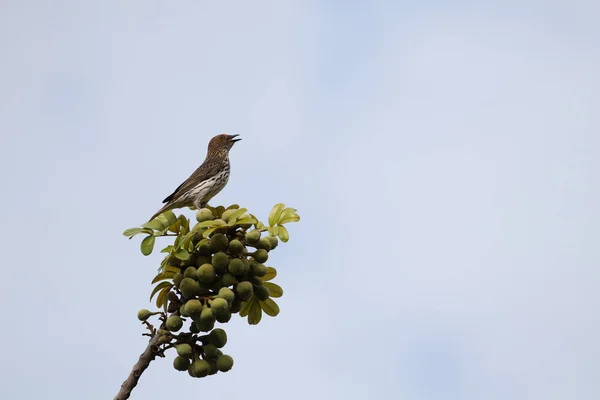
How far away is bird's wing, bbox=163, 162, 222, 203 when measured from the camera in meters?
11.0

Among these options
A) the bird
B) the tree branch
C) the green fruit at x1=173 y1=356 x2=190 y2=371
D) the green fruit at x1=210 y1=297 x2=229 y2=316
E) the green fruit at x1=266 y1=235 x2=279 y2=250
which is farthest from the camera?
the bird

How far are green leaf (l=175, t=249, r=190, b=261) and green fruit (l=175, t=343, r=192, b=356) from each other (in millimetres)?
540

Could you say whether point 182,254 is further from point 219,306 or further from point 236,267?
point 219,306

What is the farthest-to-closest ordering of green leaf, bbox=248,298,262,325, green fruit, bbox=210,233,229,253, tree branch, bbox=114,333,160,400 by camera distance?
green leaf, bbox=248,298,262,325 < green fruit, bbox=210,233,229,253 < tree branch, bbox=114,333,160,400

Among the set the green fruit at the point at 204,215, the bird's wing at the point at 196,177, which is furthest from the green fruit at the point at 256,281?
the bird's wing at the point at 196,177

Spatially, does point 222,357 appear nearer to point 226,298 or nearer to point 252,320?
point 226,298

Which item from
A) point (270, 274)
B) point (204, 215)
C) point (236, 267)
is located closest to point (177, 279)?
point (236, 267)

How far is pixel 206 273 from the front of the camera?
5.09 metres

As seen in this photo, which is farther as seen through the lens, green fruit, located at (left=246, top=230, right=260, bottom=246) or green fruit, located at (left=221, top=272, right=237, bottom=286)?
green fruit, located at (left=246, top=230, right=260, bottom=246)

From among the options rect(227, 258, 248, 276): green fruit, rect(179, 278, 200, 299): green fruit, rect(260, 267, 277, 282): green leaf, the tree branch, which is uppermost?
rect(260, 267, 277, 282): green leaf

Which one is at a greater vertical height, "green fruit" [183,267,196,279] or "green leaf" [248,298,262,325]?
"green leaf" [248,298,262,325]

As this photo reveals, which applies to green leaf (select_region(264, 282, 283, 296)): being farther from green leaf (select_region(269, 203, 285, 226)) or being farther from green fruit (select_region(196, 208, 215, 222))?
green fruit (select_region(196, 208, 215, 222))

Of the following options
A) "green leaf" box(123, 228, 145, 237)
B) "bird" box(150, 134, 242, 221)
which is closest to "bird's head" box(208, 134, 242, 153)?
"bird" box(150, 134, 242, 221)

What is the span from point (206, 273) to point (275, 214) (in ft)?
2.80
